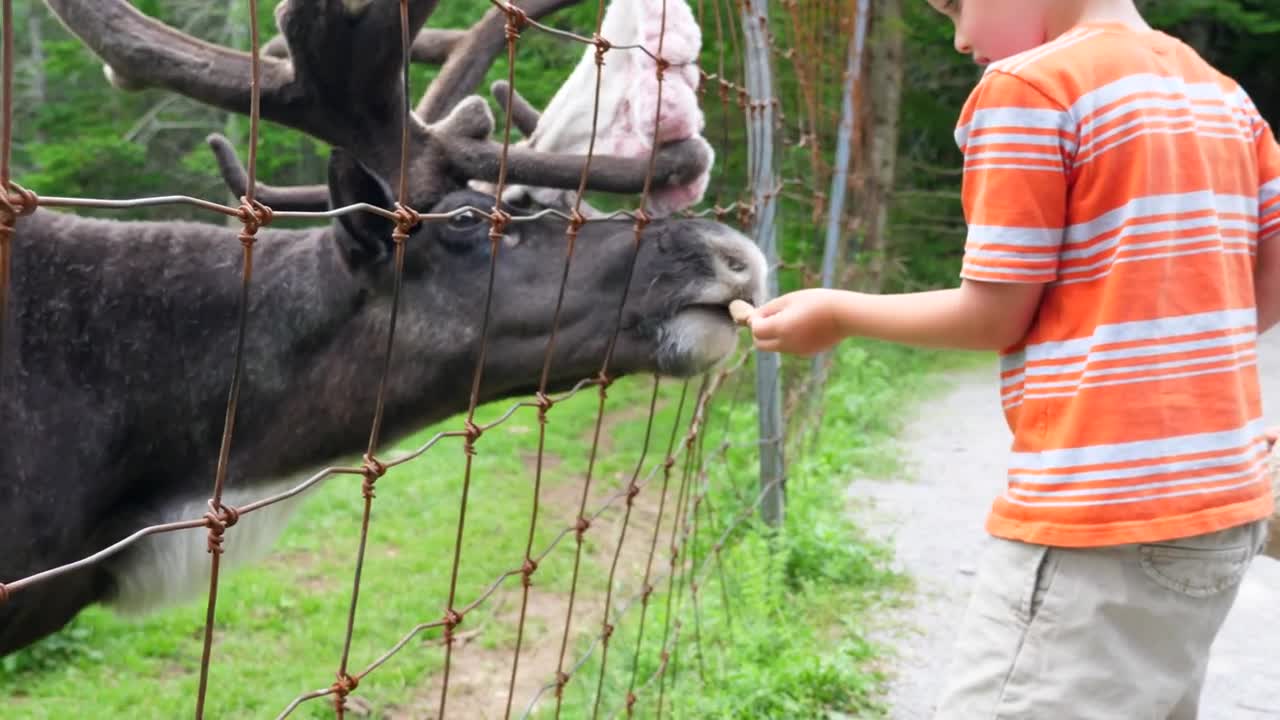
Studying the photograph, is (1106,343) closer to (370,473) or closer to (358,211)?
(370,473)

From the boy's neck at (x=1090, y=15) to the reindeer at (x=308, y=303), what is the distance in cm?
108

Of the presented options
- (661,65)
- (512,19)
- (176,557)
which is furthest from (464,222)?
(176,557)

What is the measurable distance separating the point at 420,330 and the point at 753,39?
1813 mm

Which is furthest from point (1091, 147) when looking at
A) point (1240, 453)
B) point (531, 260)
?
point (531, 260)

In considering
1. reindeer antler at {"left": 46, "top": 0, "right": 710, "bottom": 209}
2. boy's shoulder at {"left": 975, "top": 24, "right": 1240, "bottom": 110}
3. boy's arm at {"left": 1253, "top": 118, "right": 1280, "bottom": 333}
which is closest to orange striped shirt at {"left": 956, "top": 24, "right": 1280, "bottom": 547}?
boy's shoulder at {"left": 975, "top": 24, "right": 1240, "bottom": 110}

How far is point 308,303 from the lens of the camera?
9.46ft

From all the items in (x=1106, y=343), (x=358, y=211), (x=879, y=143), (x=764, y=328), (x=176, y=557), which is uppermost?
(x=1106, y=343)

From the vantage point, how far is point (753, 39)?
4043 mm

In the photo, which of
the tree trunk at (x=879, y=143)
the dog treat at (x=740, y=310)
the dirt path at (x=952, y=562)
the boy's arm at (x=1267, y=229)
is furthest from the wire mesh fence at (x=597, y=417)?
the tree trunk at (x=879, y=143)

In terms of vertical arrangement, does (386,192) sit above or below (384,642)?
above

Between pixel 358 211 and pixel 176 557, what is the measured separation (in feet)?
3.15

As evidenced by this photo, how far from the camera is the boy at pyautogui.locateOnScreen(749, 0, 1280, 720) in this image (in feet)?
5.33

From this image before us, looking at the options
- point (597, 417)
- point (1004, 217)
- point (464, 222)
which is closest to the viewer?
point (1004, 217)

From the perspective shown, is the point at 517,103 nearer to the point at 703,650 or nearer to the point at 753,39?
the point at 753,39
